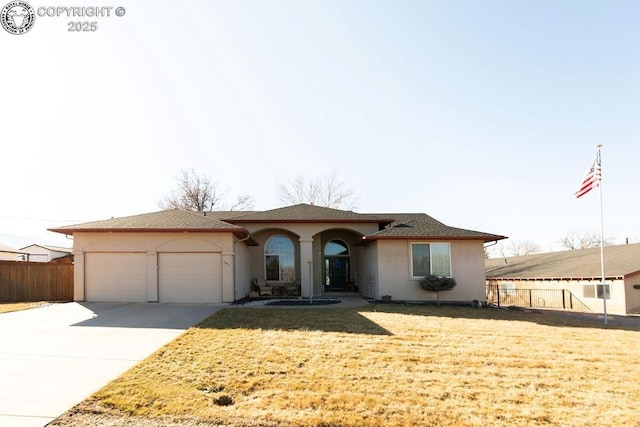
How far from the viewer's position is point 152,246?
44.9 ft

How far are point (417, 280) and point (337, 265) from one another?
490cm

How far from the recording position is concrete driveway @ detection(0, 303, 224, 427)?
14.6 feet

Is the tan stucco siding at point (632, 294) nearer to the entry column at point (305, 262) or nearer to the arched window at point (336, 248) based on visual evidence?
the arched window at point (336, 248)

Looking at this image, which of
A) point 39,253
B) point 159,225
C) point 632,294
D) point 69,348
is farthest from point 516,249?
point 69,348

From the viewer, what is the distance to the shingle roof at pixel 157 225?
13.2 meters

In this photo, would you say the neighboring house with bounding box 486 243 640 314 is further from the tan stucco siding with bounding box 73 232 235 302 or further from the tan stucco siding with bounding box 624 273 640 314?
the tan stucco siding with bounding box 73 232 235 302

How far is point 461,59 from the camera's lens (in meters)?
13.3

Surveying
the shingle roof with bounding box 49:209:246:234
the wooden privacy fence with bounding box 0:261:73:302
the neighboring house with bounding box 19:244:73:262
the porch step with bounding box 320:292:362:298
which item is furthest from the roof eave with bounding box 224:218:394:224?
the neighboring house with bounding box 19:244:73:262

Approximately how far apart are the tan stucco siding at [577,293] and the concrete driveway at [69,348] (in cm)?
1865

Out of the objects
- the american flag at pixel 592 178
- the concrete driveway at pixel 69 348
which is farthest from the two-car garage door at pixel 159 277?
the american flag at pixel 592 178

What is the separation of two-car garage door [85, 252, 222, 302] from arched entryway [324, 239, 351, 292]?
20.8 ft

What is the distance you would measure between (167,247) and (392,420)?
11536 mm

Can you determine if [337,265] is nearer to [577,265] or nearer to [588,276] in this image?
[588,276]

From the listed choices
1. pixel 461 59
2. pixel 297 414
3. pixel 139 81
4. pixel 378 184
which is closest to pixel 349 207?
pixel 378 184
